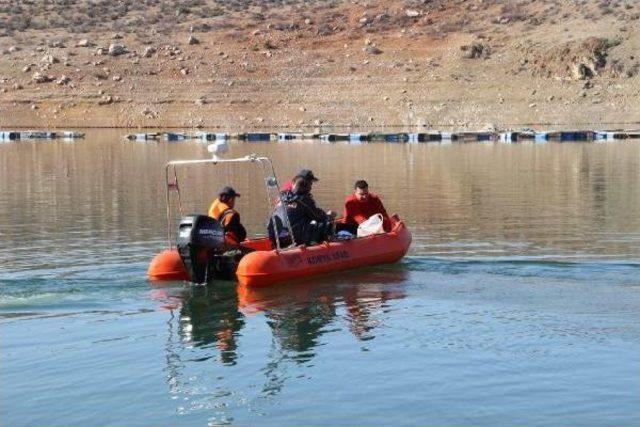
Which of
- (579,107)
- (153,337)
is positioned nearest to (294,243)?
(153,337)

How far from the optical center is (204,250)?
617 inches

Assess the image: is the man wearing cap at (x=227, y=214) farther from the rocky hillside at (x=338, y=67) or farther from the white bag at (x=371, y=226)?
the rocky hillside at (x=338, y=67)

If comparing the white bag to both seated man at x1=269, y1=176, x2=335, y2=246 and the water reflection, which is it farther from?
seated man at x1=269, y1=176, x2=335, y2=246

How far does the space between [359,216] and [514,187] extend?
14.2 metres

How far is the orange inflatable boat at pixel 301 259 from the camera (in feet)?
51.9

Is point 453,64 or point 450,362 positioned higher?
point 453,64

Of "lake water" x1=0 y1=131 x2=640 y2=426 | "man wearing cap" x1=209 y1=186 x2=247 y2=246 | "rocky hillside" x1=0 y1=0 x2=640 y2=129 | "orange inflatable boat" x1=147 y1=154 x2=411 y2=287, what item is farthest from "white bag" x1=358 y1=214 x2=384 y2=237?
"rocky hillside" x1=0 y1=0 x2=640 y2=129

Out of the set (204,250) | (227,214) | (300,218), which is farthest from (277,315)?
(300,218)

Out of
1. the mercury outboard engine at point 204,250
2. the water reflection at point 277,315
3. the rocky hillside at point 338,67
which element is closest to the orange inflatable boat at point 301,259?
the water reflection at point 277,315

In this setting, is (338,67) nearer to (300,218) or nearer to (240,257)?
(300,218)

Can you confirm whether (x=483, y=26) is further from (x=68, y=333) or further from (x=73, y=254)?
(x=68, y=333)

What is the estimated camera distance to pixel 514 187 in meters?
32.6

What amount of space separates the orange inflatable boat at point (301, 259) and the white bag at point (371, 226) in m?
0.32

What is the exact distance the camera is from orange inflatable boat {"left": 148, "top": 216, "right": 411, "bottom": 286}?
15.8m
